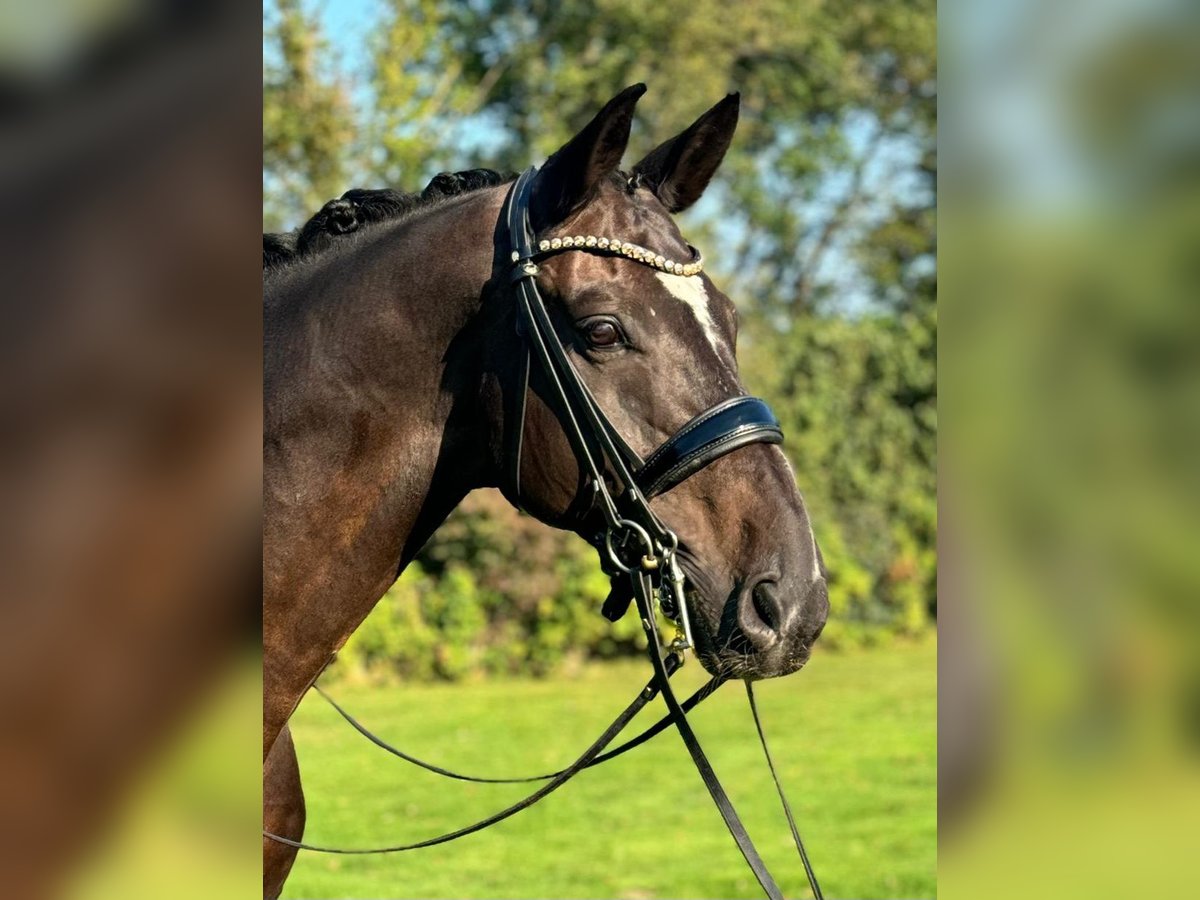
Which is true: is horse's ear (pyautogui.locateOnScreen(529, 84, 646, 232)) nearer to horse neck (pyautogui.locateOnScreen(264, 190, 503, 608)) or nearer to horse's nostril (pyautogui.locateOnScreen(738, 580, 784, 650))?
horse neck (pyautogui.locateOnScreen(264, 190, 503, 608))

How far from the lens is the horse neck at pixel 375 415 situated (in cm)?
258

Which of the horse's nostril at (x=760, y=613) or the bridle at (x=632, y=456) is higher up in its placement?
the bridle at (x=632, y=456)

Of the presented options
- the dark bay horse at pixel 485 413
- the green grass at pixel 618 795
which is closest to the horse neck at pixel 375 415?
the dark bay horse at pixel 485 413

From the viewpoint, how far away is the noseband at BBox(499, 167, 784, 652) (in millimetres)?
2486

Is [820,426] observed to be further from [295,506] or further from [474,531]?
[295,506]
